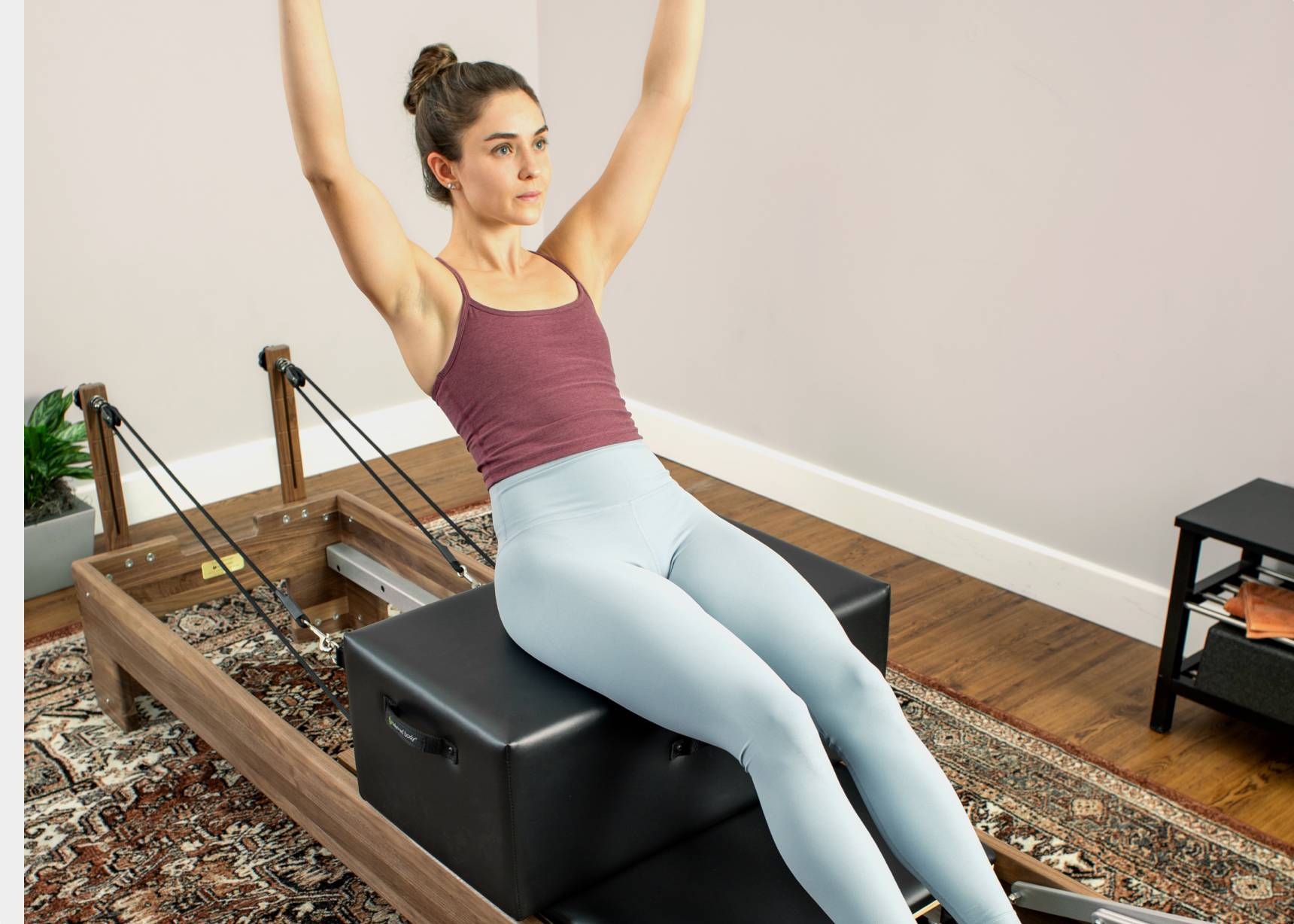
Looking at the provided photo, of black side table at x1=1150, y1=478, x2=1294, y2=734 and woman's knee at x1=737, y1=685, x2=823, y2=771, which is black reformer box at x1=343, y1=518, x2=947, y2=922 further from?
black side table at x1=1150, y1=478, x2=1294, y2=734

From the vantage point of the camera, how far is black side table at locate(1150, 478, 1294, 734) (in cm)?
219

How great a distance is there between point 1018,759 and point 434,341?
1.35 metres

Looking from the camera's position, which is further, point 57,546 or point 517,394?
point 57,546

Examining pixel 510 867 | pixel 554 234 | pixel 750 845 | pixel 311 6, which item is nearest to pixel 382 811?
pixel 510 867

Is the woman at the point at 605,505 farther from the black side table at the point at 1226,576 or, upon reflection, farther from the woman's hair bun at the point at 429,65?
the black side table at the point at 1226,576

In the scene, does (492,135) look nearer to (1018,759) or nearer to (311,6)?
(311,6)

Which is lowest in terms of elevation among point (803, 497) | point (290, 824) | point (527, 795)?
point (290, 824)

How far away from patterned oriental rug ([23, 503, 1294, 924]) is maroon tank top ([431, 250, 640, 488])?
0.79 m

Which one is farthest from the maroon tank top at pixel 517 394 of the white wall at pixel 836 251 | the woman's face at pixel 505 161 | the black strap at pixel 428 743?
the white wall at pixel 836 251

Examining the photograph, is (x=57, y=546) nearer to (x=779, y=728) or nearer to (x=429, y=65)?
(x=429, y=65)

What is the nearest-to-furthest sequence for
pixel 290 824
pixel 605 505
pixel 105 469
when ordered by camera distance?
pixel 605 505
pixel 290 824
pixel 105 469

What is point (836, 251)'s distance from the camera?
10.4 ft

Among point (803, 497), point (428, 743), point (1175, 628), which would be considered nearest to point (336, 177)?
point (428, 743)

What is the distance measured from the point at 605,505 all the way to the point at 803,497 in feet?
6.22
